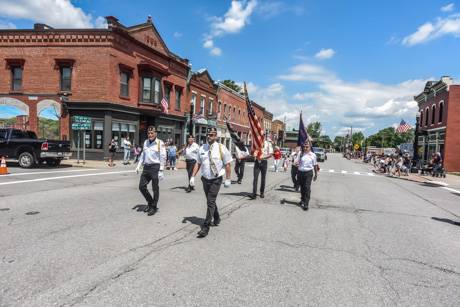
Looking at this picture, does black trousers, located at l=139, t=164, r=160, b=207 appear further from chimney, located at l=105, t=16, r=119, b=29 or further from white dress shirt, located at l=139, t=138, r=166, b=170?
chimney, located at l=105, t=16, r=119, b=29

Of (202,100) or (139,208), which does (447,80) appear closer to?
(202,100)

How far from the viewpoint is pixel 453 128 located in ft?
100

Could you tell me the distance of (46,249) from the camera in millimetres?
4938

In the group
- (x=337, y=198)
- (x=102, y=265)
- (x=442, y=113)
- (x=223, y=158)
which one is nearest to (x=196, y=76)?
(x=442, y=113)

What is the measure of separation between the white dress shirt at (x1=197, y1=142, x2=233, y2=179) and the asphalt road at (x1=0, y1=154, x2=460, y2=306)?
108cm

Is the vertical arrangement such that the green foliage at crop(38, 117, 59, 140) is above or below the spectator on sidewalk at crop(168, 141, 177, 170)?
above

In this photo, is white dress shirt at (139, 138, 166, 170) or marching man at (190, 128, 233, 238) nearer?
marching man at (190, 128, 233, 238)

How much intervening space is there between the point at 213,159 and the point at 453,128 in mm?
31543

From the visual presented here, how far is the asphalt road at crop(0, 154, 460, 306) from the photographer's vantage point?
3.74 metres

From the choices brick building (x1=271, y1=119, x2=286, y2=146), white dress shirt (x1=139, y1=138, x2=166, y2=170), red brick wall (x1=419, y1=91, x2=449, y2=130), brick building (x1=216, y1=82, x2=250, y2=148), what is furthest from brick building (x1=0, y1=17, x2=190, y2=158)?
brick building (x1=271, y1=119, x2=286, y2=146)

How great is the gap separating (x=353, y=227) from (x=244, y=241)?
2.75 m

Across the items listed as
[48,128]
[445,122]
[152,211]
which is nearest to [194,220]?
[152,211]

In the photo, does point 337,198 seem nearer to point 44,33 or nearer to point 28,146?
point 28,146

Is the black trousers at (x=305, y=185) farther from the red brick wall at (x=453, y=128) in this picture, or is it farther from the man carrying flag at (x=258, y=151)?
the red brick wall at (x=453, y=128)
